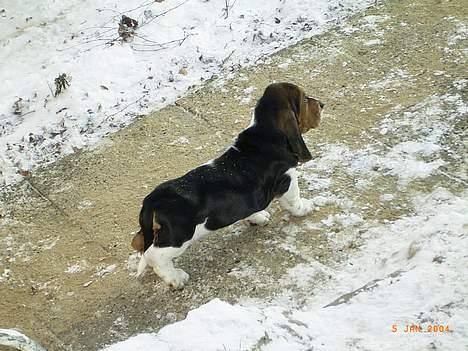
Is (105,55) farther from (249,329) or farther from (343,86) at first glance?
(249,329)

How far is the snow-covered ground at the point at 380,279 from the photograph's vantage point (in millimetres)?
3510

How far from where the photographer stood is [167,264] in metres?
4.90

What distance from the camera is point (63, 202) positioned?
606cm

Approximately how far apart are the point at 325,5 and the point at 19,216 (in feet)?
14.6

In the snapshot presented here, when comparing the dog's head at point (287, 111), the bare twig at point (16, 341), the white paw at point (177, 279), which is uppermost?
the dog's head at point (287, 111)

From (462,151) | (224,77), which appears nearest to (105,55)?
(224,77)

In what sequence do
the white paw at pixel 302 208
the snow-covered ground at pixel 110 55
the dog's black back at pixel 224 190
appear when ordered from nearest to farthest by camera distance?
the dog's black back at pixel 224 190, the white paw at pixel 302 208, the snow-covered ground at pixel 110 55

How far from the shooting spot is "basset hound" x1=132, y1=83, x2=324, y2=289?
470cm

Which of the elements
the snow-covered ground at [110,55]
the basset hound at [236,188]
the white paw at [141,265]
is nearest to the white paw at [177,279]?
the basset hound at [236,188]

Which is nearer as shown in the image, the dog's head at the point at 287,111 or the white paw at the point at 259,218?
the dog's head at the point at 287,111

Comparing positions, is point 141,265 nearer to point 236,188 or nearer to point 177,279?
point 177,279

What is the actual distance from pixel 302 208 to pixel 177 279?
3.90 feet
